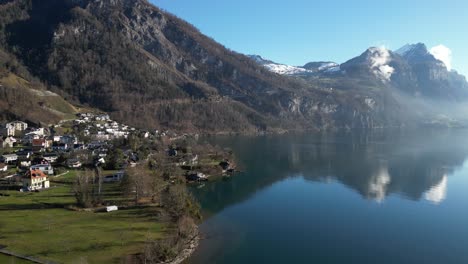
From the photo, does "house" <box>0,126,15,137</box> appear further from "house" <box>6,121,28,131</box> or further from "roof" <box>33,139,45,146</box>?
"roof" <box>33,139,45,146</box>

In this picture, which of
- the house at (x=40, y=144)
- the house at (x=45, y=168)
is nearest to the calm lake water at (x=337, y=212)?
the house at (x=45, y=168)

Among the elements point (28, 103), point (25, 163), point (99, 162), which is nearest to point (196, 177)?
point (99, 162)

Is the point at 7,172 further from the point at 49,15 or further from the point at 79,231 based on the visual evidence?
the point at 49,15

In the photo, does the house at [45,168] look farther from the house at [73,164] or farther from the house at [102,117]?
the house at [102,117]

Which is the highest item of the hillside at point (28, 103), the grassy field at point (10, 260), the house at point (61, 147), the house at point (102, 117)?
the hillside at point (28, 103)

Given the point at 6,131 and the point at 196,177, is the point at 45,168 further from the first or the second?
the point at 6,131

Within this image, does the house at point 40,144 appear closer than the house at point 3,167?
No
